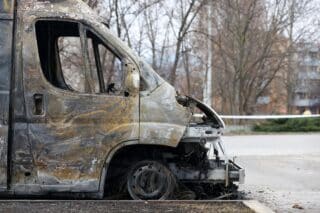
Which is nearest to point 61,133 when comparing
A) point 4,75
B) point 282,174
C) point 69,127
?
point 69,127

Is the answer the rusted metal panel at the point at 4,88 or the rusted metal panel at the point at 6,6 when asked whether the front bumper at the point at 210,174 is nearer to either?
the rusted metal panel at the point at 4,88

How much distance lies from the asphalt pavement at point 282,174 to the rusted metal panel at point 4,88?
11.6 ft

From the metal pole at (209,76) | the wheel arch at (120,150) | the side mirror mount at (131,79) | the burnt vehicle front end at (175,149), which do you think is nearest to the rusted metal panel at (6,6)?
the side mirror mount at (131,79)

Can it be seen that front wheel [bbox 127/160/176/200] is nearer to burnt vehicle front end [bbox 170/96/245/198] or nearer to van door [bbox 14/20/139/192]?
burnt vehicle front end [bbox 170/96/245/198]

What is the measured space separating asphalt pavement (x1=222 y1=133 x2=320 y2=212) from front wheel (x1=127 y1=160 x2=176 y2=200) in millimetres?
1695

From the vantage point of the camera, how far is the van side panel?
7.12m

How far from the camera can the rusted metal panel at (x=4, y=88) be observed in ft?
23.4

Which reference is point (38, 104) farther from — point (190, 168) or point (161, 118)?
point (190, 168)

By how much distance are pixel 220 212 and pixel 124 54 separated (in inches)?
90.1

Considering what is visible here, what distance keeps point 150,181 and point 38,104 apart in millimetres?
1678

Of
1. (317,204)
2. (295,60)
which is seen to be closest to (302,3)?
(295,60)

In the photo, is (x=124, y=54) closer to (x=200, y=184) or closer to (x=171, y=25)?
(x=200, y=184)

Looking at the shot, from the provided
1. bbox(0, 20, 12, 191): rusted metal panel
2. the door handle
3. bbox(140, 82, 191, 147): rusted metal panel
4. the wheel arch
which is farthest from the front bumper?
bbox(0, 20, 12, 191): rusted metal panel

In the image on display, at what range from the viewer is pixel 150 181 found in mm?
7602
